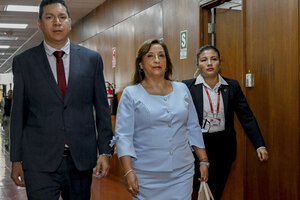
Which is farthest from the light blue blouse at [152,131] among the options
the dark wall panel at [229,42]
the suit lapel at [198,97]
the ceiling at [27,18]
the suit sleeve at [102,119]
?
the ceiling at [27,18]

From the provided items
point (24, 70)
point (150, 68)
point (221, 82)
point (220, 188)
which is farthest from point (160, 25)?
point (24, 70)

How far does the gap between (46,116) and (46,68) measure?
0.81 feet

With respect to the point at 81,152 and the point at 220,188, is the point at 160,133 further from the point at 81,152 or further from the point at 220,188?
the point at 220,188

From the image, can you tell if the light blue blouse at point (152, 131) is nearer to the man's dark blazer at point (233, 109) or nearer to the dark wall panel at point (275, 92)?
the man's dark blazer at point (233, 109)

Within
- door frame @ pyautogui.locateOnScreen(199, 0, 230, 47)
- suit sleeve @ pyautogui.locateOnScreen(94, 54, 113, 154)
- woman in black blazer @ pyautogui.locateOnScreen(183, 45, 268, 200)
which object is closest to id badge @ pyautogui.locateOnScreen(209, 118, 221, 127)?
woman in black blazer @ pyautogui.locateOnScreen(183, 45, 268, 200)

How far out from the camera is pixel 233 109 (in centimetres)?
330

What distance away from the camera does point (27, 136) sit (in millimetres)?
2129

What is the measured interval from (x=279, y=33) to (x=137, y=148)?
5.38 ft

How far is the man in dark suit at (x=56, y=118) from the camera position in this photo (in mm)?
2102

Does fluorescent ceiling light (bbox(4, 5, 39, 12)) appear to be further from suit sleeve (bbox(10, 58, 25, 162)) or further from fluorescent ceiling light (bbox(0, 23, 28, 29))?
suit sleeve (bbox(10, 58, 25, 162))

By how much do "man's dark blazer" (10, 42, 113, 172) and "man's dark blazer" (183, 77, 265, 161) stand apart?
121 cm

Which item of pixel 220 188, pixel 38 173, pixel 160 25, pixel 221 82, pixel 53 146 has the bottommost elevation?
pixel 220 188

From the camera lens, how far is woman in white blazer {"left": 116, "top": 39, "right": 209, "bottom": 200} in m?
2.31

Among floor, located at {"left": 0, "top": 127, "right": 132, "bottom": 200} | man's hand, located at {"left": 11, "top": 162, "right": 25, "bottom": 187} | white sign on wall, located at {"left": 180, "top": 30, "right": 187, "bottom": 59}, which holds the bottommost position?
floor, located at {"left": 0, "top": 127, "right": 132, "bottom": 200}
